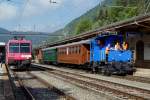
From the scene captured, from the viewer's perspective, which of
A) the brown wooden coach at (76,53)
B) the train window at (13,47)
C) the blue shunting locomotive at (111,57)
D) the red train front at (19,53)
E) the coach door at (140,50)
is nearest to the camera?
the blue shunting locomotive at (111,57)

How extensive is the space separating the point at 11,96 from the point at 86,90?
15.4ft

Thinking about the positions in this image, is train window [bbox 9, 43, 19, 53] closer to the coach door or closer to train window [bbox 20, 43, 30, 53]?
train window [bbox 20, 43, 30, 53]

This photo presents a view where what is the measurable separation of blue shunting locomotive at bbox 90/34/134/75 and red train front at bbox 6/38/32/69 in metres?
6.99

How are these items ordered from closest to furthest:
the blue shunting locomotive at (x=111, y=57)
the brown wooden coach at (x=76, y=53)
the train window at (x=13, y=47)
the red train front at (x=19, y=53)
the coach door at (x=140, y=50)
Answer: the blue shunting locomotive at (x=111, y=57) < the brown wooden coach at (x=76, y=53) < the red train front at (x=19, y=53) < the train window at (x=13, y=47) < the coach door at (x=140, y=50)

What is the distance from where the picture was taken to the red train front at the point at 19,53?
33312 millimetres

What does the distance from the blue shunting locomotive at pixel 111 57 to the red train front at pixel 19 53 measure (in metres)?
6.99

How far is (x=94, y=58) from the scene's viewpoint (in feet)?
94.7

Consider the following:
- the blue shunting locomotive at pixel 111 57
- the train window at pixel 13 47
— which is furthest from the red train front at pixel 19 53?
the blue shunting locomotive at pixel 111 57

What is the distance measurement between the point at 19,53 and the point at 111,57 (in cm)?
966

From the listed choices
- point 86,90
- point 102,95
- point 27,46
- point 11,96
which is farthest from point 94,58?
point 11,96

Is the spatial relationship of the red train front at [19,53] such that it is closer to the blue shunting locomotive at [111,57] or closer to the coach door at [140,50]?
the blue shunting locomotive at [111,57]

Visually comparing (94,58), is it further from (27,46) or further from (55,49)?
(55,49)

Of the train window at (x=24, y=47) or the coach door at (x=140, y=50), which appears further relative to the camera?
the coach door at (x=140, y=50)

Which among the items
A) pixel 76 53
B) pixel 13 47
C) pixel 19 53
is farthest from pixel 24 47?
pixel 76 53
